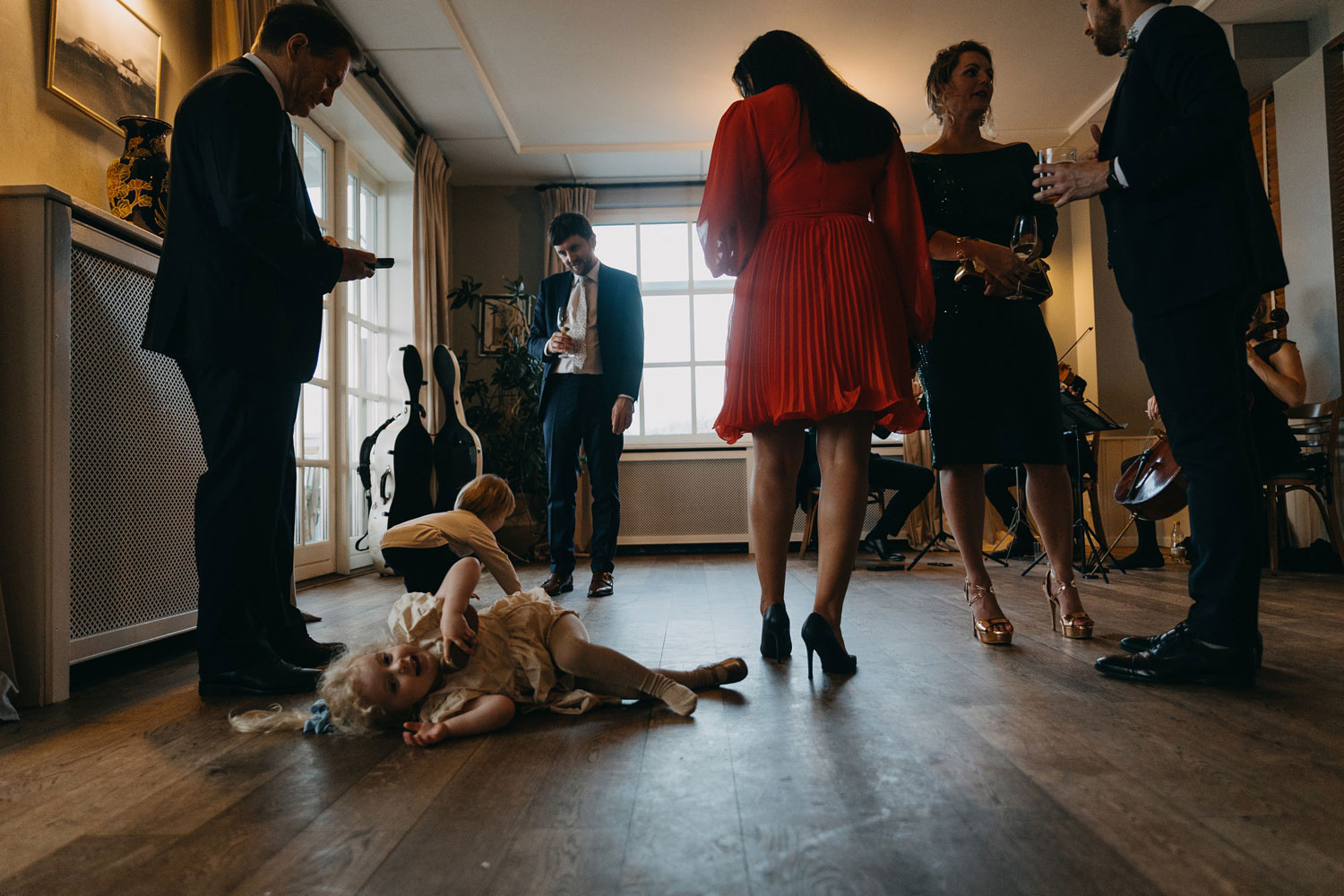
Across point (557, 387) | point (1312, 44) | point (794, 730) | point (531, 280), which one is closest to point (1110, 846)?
point (794, 730)

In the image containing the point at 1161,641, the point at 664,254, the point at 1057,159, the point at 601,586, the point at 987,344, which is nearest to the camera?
the point at 1161,641

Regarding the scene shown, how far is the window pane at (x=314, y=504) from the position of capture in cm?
416

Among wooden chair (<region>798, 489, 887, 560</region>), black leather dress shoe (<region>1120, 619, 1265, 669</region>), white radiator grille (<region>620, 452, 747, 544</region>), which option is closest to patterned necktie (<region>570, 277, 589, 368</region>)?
wooden chair (<region>798, 489, 887, 560</region>)

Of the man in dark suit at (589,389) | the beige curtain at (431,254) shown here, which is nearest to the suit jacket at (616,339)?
the man in dark suit at (589,389)

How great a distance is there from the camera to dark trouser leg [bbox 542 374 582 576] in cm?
348

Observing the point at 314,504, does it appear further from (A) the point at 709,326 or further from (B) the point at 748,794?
(B) the point at 748,794

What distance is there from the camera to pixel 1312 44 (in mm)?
4414

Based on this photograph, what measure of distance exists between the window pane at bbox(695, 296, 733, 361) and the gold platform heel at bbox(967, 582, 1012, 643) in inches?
179

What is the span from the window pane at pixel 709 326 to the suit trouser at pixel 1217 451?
495 cm

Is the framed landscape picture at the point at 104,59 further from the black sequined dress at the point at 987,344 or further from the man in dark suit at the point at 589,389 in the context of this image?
the black sequined dress at the point at 987,344

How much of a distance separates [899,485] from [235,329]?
13.1ft

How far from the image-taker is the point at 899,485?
196 inches

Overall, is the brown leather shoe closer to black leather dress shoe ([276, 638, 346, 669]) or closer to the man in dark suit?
the man in dark suit

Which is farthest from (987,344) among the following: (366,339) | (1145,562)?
(366,339)
